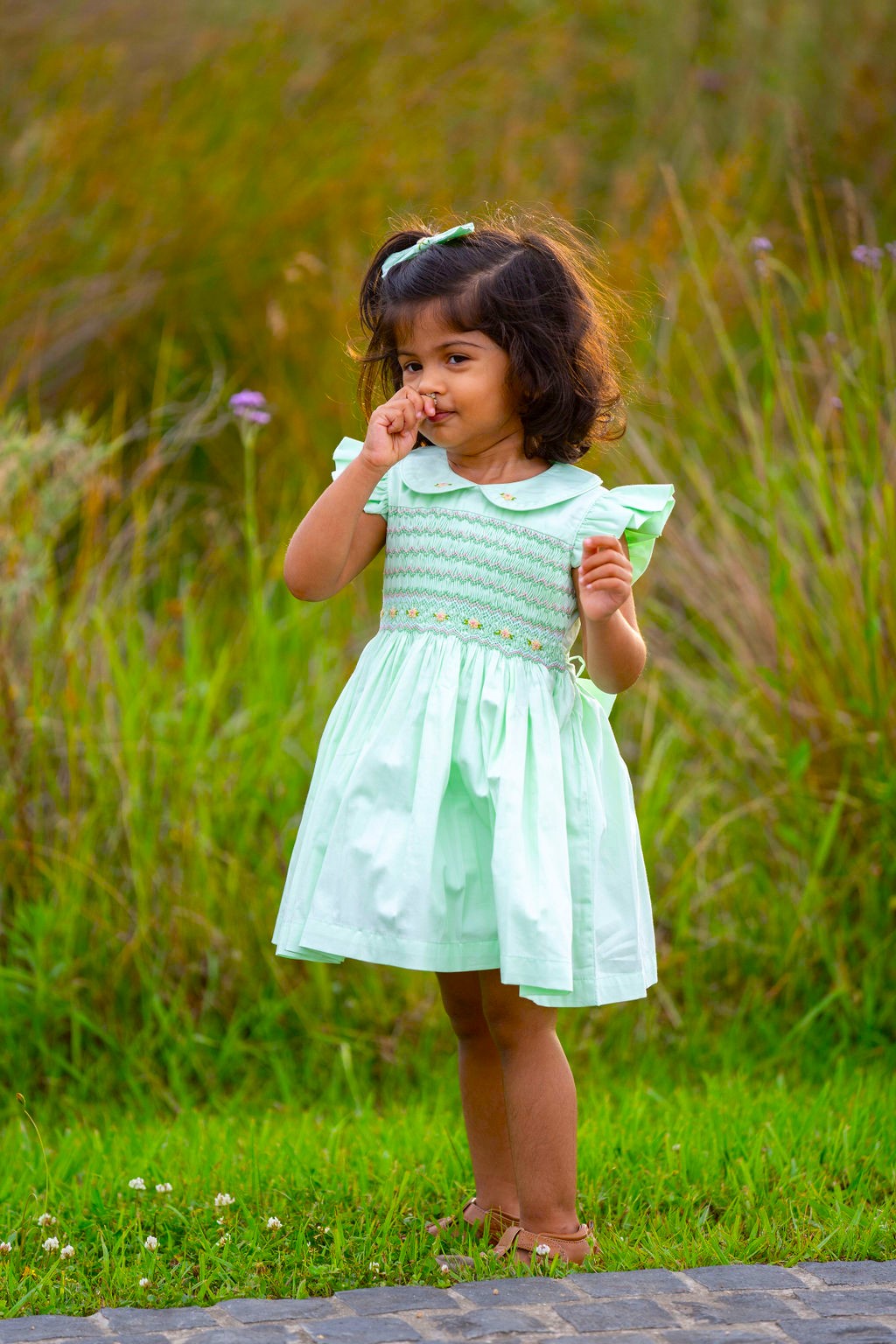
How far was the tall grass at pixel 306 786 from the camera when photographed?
3.58 m

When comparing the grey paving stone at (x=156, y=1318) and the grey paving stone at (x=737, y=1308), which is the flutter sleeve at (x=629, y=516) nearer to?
the grey paving stone at (x=737, y=1308)

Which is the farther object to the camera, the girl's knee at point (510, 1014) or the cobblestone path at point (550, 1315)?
the girl's knee at point (510, 1014)

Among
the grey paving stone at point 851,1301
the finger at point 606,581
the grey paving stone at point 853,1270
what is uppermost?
the finger at point 606,581

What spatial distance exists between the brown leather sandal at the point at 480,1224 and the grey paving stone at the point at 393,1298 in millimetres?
213

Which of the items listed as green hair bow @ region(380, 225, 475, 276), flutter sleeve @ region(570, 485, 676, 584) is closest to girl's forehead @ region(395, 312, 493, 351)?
green hair bow @ region(380, 225, 475, 276)

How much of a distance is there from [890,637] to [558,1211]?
6.12ft

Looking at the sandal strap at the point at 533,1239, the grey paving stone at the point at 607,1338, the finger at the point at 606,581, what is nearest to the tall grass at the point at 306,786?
the sandal strap at the point at 533,1239

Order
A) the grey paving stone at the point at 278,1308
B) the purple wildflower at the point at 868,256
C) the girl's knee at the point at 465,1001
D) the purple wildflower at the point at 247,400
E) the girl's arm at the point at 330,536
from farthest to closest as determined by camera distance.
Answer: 1. the purple wildflower at the point at 868,256
2. the purple wildflower at the point at 247,400
3. the girl's knee at the point at 465,1001
4. the girl's arm at the point at 330,536
5. the grey paving stone at the point at 278,1308

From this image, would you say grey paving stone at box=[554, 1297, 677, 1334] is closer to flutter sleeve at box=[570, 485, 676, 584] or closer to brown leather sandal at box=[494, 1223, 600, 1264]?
brown leather sandal at box=[494, 1223, 600, 1264]

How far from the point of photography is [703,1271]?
2303 millimetres

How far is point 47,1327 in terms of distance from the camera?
2094 mm

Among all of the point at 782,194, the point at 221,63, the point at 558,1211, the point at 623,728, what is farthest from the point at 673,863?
the point at 221,63

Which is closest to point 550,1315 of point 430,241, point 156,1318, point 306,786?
point 156,1318

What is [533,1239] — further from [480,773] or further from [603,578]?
[603,578]
